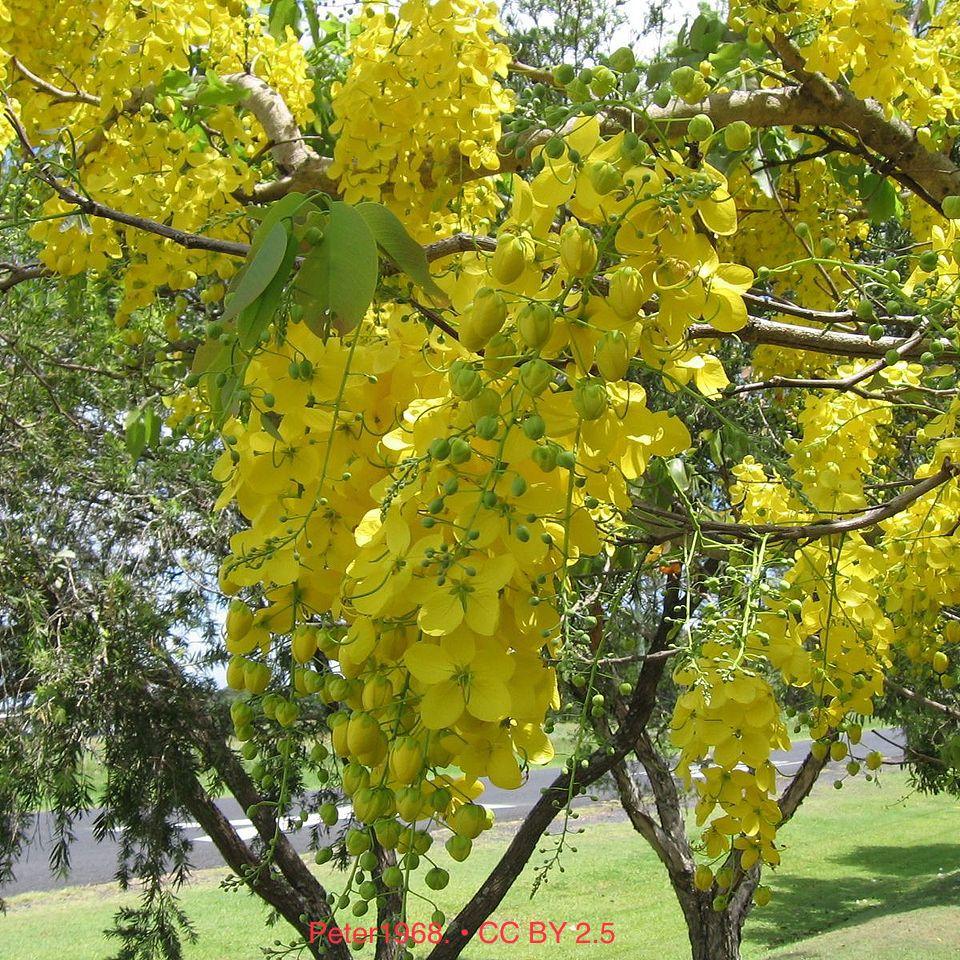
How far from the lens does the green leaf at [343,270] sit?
815 millimetres

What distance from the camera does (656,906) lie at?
27.7ft

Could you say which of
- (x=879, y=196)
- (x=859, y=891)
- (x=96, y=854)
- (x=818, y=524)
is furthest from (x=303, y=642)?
(x=96, y=854)

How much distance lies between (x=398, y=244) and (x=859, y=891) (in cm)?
1010

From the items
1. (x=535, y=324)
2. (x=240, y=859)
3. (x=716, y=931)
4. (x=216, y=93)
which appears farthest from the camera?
(x=240, y=859)

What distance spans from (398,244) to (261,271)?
0.15 meters

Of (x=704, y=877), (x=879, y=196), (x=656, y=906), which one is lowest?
(x=656, y=906)

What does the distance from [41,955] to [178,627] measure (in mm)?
4107

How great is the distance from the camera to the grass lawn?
675 cm

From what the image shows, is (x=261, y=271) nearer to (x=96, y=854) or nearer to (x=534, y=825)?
(x=534, y=825)

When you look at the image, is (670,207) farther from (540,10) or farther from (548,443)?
(540,10)

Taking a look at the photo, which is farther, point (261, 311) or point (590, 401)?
point (261, 311)

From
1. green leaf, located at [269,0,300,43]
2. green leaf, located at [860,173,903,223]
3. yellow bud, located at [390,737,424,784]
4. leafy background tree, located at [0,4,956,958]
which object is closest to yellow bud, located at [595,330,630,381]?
yellow bud, located at [390,737,424,784]

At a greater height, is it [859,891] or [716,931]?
[716,931]

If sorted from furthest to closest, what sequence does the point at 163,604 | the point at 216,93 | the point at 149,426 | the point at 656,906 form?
the point at 656,906 < the point at 163,604 < the point at 149,426 < the point at 216,93
